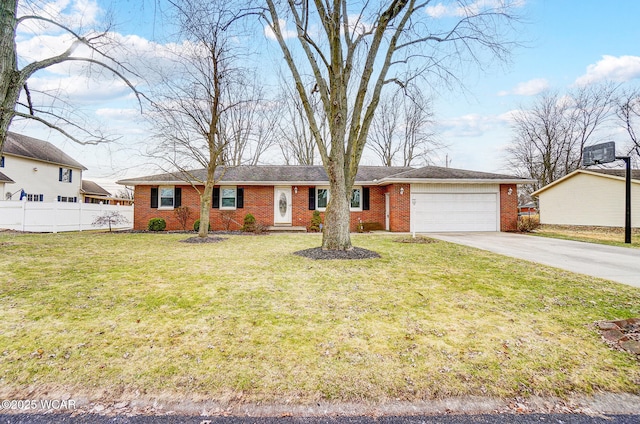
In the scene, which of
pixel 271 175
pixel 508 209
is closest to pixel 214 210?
pixel 271 175

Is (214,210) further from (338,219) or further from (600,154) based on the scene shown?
(600,154)

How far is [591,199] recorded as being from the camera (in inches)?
687

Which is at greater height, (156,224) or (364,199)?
(364,199)

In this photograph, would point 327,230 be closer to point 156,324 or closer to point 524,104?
point 156,324

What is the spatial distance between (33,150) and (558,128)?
43755mm

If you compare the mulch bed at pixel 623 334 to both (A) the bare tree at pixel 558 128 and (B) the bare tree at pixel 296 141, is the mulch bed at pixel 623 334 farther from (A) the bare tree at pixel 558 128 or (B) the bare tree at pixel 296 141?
(A) the bare tree at pixel 558 128

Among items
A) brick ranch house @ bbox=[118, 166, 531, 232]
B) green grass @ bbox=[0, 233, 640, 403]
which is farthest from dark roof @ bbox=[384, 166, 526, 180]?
green grass @ bbox=[0, 233, 640, 403]

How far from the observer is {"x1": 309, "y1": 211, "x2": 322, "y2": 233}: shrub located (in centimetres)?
1512

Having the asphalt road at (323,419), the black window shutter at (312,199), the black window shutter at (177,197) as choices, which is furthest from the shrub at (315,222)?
the asphalt road at (323,419)

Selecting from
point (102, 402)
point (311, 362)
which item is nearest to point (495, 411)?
point (311, 362)

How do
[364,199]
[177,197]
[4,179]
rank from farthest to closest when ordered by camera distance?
[4,179] → [364,199] → [177,197]

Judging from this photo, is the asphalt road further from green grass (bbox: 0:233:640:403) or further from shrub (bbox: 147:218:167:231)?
shrub (bbox: 147:218:167:231)

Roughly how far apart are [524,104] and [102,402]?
114ft

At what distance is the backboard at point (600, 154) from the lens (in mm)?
13734
